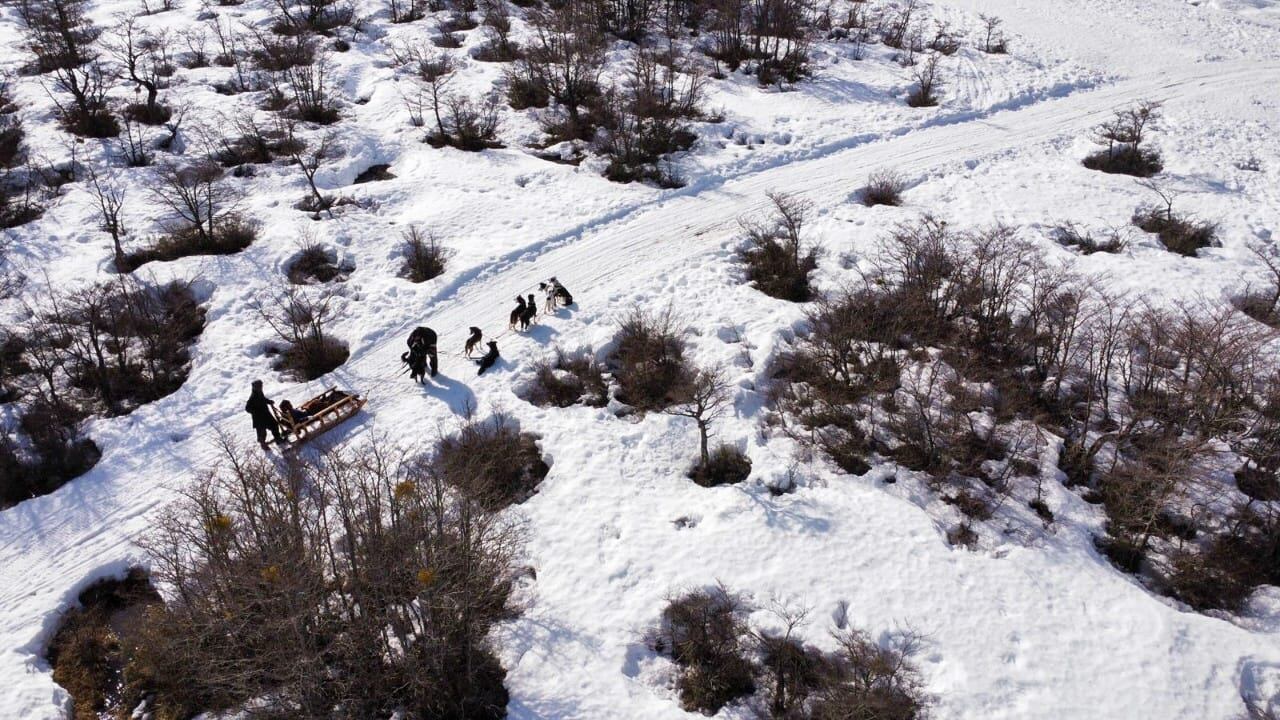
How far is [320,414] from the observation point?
15859 millimetres

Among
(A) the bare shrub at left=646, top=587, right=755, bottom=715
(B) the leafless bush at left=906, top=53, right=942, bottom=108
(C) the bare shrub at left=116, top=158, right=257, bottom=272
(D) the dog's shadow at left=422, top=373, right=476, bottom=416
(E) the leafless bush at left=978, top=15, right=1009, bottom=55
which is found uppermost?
(E) the leafless bush at left=978, top=15, right=1009, bottom=55

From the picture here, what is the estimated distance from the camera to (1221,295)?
20.2 meters

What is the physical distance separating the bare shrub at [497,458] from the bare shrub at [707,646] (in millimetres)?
4383

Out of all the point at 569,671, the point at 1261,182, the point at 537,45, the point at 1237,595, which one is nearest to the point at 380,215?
the point at 537,45

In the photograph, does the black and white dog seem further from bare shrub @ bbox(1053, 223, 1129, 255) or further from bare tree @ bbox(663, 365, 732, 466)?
bare shrub @ bbox(1053, 223, 1129, 255)

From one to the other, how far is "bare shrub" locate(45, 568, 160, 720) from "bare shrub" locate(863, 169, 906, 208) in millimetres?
23606

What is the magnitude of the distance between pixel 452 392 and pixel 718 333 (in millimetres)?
7390

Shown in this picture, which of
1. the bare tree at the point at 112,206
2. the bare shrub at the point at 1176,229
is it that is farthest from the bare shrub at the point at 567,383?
the bare shrub at the point at 1176,229

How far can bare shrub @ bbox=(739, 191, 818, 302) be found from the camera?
20.9 metres

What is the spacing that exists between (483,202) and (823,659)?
1877 centimetres

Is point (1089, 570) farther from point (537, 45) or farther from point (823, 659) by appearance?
point (537, 45)

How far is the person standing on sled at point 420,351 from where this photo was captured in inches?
674

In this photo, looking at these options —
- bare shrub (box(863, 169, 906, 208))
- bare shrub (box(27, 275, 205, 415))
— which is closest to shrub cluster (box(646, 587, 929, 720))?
bare shrub (box(27, 275, 205, 415))

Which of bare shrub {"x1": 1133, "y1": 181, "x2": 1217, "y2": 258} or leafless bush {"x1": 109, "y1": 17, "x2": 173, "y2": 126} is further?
leafless bush {"x1": 109, "y1": 17, "x2": 173, "y2": 126}
